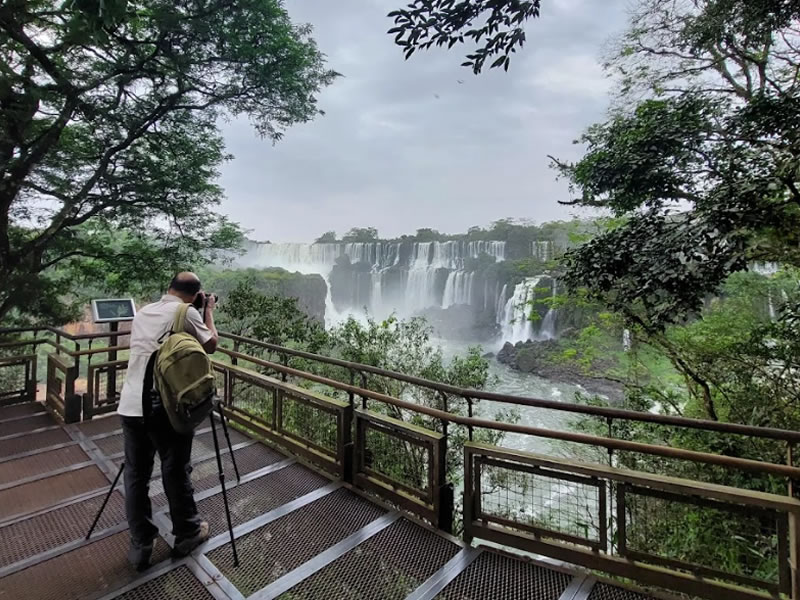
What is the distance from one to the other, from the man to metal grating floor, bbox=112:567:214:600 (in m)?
0.13

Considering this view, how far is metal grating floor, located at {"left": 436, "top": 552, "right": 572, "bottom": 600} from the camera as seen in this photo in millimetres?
1744

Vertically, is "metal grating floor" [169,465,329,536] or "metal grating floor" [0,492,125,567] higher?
"metal grating floor" [0,492,125,567]

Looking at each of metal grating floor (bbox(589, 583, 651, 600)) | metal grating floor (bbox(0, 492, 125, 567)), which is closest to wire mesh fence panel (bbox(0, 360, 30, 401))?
metal grating floor (bbox(0, 492, 125, 567))

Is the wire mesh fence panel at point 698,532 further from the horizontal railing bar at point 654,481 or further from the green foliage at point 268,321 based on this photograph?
the green foliage at point 268,321

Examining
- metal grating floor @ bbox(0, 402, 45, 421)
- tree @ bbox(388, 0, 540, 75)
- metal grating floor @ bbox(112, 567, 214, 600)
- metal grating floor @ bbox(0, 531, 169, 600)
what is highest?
tree @ bbox(388, 0, 540, 75)

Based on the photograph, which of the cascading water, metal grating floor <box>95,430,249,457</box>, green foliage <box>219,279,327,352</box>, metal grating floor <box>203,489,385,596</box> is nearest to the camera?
metal grating floor <box>203,489,385,596</box>

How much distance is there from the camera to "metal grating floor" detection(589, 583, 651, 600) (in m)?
1.71

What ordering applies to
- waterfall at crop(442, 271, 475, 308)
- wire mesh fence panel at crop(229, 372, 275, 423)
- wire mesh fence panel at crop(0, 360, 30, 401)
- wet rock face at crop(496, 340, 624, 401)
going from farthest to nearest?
waterfall at crop(442, 271, 475, 308) → wet rock face at crop(496, 340, 624, 401) → wire mesh fence panel at crop(0, 360, 30, 401) → wire mesh fence panel at crop(229, 372, 275, 423)

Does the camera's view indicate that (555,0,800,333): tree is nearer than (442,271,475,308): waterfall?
Yes

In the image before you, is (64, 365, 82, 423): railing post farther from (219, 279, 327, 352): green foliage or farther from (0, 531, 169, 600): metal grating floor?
(219, 279, 327, 352): green foliage

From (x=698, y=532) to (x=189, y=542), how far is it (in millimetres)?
3034

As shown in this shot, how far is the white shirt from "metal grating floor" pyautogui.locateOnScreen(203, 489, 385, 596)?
88 cm

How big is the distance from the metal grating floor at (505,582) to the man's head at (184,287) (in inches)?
76.6

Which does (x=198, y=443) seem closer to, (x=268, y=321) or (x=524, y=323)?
(x=268, y=321)
